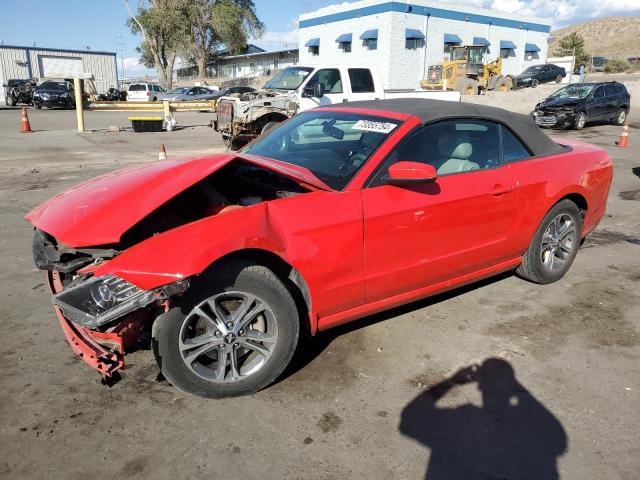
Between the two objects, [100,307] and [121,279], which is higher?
[121,279]

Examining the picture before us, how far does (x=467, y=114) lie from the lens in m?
3.84

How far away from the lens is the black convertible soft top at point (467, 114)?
12.1 feet

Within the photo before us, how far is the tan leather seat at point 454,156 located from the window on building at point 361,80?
9101 millimetres

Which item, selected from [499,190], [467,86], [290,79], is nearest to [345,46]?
[467,86]

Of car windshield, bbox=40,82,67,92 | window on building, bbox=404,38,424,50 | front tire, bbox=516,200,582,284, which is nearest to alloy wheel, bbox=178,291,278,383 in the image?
front tire, bbox=516,200,582,284

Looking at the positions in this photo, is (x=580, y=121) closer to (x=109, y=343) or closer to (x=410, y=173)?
(x=410, y=173)

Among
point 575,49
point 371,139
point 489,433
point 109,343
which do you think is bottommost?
point 489,433

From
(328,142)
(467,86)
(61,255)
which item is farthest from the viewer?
(467,86)

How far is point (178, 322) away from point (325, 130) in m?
2.04

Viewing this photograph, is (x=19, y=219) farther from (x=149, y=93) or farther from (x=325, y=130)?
(x=149, y=93)

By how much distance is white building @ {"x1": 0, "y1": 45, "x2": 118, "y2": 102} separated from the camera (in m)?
47.1

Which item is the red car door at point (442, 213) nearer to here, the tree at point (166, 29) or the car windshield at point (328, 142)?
the car windshield at point (328, 142)

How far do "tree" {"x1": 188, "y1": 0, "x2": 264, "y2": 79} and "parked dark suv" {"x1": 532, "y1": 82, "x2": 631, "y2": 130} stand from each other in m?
41.2

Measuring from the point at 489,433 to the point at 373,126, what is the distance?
2.11 metres
